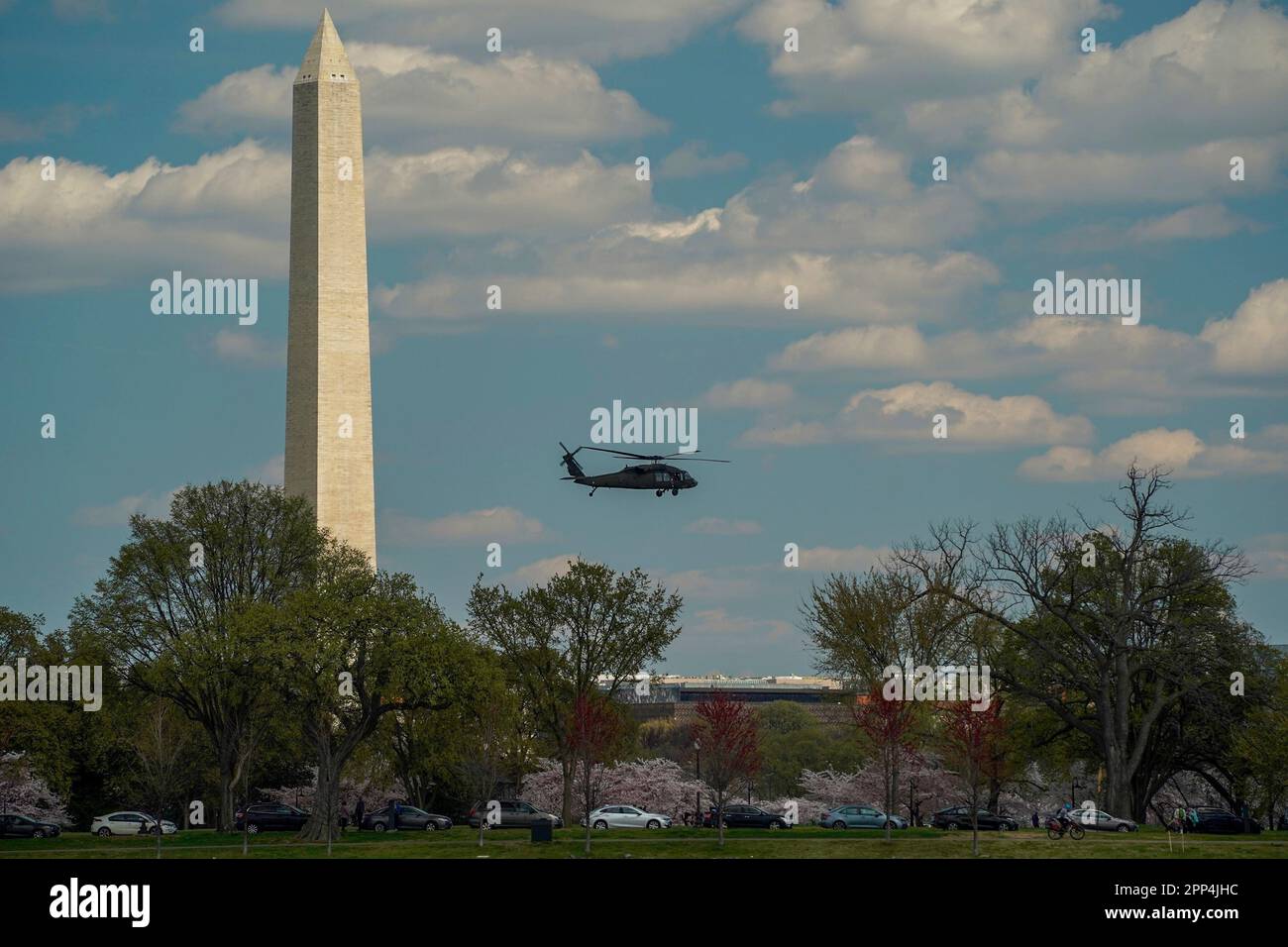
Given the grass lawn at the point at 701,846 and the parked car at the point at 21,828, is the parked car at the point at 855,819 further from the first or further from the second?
the parked car at the point at 21,828

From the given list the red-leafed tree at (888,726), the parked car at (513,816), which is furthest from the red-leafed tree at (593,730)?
the red-leafed tree at (888,726)

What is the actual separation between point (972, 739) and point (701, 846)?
11560 millimetres

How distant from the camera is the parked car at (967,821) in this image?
81688 mm

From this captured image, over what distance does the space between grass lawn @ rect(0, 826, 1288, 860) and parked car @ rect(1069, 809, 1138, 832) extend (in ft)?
2.89

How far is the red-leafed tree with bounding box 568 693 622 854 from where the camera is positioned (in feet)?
273

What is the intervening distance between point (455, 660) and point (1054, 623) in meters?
29.6

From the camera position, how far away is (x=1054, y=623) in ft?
293

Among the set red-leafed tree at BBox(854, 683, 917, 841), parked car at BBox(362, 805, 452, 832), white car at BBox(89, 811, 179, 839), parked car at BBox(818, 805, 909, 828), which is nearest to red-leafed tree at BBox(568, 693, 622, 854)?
parked car at BBox(362, 805, 452, 832)

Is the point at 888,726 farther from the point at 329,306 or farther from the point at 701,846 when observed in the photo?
the point at 329,306

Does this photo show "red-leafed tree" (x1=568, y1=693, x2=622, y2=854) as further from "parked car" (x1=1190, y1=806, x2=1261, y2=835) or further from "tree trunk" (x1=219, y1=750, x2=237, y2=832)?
"parked car" (x1=1190, y1=806, x2=1261, y2=835)

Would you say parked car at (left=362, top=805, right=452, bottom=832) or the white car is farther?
the white car
